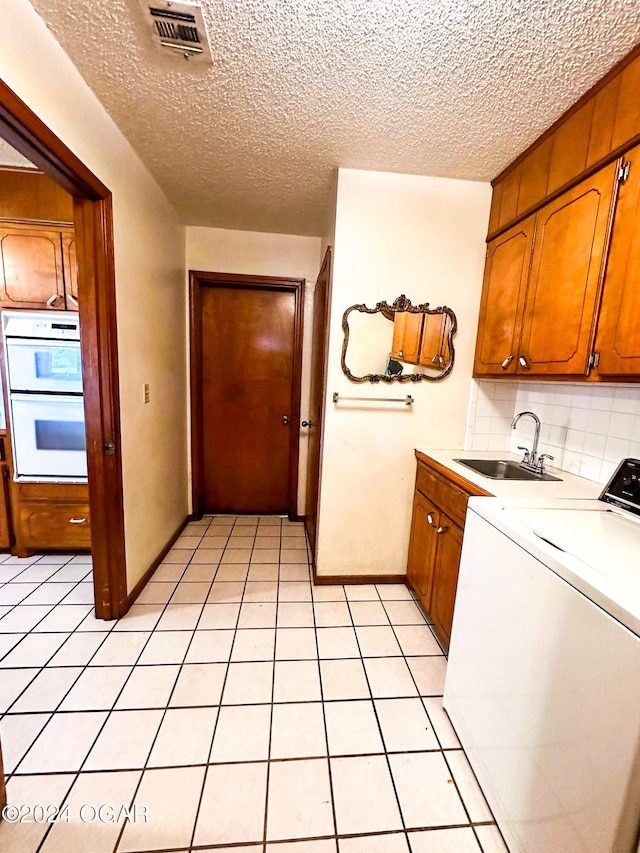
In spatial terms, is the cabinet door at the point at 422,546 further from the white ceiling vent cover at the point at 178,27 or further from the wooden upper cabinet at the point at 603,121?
the white ceiling vent cover at the point at 178,27

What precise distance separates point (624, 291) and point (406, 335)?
0.98 metres

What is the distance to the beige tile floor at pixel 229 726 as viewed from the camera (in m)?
1.00

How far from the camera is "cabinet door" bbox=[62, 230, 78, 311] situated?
2.02m

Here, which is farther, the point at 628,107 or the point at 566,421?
the point at 566,421

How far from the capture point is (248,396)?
119 inches

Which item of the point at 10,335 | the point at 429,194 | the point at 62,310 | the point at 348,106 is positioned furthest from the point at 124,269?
the point at 429,194

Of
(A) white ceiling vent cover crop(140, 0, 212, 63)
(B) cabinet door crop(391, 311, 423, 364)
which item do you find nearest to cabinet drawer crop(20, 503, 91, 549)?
(B) cabinet door crop(391, 311, 423, 364)

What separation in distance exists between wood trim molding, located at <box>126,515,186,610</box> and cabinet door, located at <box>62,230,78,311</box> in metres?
1.63

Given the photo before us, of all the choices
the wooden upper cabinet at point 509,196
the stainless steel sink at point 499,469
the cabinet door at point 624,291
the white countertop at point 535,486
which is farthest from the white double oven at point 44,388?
the cabinet door at point 624,291

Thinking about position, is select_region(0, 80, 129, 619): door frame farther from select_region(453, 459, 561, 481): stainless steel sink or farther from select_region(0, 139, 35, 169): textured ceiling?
select_region(453, 459, 561, 481): stainless steel sink

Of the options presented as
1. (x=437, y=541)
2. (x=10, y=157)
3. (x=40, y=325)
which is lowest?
(x=437, y=541)

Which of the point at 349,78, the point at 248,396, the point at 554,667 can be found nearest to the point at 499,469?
the point at 554,667

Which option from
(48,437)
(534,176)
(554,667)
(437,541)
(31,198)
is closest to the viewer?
(554,667)

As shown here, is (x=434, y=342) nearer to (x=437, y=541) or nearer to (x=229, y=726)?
(x=437, y=541)
